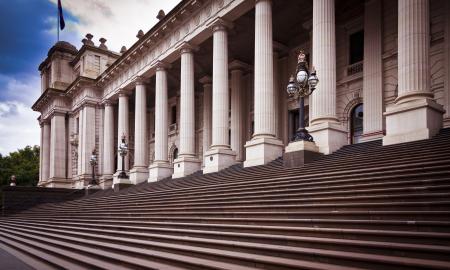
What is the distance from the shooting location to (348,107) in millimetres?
21688

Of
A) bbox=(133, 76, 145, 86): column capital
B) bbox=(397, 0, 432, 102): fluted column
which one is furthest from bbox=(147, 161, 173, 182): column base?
bbox=(397, 0, 432, 102): fluted column

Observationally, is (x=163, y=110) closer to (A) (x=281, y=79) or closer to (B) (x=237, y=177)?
(A) (x=281, y=79)

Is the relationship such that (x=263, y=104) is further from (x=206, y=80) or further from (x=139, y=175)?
(x=139, y=175)

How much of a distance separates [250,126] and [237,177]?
1382 centimetres

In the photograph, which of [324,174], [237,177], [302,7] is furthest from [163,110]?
[324,174]

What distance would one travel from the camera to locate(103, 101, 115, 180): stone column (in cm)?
3709

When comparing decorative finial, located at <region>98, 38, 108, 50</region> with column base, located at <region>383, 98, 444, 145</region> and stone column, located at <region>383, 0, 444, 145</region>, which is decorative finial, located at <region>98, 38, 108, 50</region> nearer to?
stone column, located at <region>383, 0, 444, 145</region>

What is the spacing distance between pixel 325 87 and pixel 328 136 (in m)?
2.16

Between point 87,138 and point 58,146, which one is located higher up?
point 87,138

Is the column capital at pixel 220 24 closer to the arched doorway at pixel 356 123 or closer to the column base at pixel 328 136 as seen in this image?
the arched doorway at pixel 356 123

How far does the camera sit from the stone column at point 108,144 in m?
37.1

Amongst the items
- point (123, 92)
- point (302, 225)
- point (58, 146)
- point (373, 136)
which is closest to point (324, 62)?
point (373, 136)

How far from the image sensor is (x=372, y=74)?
64.8 ft

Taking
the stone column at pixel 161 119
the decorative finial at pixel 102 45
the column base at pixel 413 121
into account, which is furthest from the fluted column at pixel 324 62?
the decorative finial at pixel 102 45
